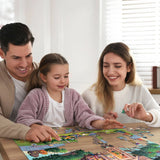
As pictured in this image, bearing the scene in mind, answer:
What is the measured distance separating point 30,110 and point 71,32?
Answer: 6.31 ft

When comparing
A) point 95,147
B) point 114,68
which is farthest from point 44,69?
point 95,147

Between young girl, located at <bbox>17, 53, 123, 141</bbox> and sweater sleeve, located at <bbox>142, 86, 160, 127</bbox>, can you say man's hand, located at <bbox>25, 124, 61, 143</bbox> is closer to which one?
young girl, located at <bbox>17, 53, 123, 141</bbox>

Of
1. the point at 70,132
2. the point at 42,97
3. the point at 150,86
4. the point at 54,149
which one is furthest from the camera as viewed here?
the point at 150,86

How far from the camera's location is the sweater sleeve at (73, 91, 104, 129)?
1.50 meters

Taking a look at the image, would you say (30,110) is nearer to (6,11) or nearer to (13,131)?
(13,131)

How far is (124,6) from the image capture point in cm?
327

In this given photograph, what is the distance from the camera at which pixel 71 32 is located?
3266 millimetres

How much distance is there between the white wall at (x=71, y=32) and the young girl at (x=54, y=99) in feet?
5.11

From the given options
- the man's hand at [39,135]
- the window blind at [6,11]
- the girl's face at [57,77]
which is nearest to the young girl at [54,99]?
the girl's face at [57,77]

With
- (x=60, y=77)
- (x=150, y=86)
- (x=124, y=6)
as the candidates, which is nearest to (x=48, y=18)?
(x=124, y=6)

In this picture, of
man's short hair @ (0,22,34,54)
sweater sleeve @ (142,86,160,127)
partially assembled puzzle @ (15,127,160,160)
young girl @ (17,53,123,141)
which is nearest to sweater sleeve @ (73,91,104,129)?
young girl @ (17,53,123,141)

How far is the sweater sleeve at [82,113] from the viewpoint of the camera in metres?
1.50

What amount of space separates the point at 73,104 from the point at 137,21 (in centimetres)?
198

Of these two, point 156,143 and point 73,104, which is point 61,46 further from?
point 156,143
